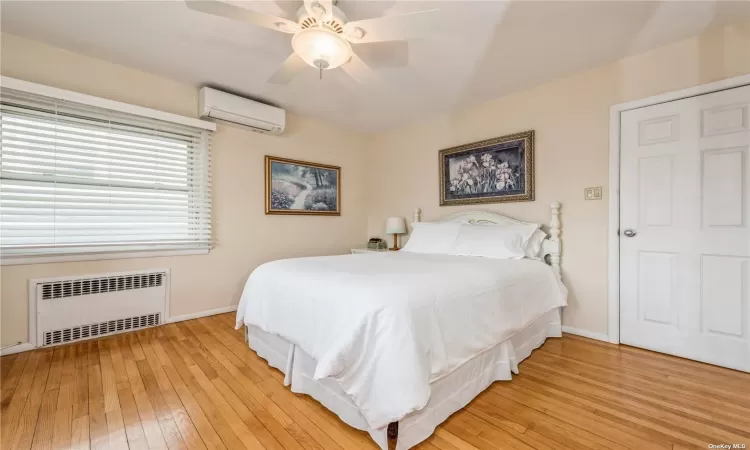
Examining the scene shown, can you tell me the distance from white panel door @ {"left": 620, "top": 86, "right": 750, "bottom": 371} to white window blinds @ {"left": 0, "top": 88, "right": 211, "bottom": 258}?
3880 millimetres

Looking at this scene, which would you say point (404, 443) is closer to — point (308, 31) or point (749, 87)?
point (308, 31)

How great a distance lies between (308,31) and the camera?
5.59 feet

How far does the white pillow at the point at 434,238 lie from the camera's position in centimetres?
316

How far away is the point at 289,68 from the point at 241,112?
133cm

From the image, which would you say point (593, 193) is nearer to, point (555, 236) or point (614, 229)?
point (614, 229)

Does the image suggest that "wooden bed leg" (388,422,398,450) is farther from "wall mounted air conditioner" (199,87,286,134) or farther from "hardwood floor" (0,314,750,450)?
"wall mounted air conditioner" (199,87,286,134)

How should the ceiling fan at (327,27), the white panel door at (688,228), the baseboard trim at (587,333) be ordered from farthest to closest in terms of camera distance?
the baseboard trim at (587,333), the white panel door at (688,228), the ceiling fan at (327,27)

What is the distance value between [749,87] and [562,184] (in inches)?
48.0

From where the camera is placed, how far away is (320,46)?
5.82 feet

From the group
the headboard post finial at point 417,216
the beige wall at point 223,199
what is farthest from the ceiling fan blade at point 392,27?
the headboard post finial at point 417,216

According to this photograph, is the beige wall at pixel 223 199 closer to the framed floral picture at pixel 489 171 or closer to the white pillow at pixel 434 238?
the white pillow at pixel 434 238

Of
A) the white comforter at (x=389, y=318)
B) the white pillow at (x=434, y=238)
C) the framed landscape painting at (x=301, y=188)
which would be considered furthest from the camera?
the framed landscape painting at (x=301, y=188)

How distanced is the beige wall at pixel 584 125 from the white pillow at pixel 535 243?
175mm

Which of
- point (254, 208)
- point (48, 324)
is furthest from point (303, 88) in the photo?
point (48, 324)
